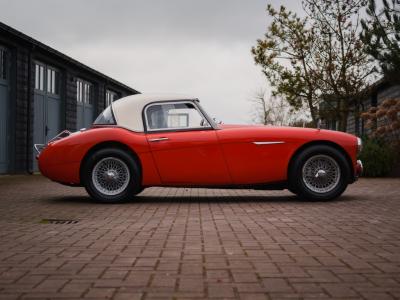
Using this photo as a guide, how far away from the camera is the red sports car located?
827cm

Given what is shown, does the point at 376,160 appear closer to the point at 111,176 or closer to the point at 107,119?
the point at 107,119

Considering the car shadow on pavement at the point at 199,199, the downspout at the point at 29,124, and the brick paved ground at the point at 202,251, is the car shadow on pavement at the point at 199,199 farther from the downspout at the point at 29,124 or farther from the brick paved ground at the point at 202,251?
the downspout at the point at 29,124

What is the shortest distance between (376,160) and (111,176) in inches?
394

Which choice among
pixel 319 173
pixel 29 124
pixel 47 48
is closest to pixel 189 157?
pixel 319 173

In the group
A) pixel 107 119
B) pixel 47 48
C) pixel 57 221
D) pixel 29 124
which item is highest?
pixel 47 48

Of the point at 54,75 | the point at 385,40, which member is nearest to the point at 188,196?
the point at 385,40

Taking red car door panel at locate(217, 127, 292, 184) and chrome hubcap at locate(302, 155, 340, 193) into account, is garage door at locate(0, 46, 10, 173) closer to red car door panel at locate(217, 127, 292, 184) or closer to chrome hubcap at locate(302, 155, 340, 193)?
red car door panel at locate(217, 127, 292, 184)

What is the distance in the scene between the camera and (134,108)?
28.1 ft

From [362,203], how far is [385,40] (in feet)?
31.1

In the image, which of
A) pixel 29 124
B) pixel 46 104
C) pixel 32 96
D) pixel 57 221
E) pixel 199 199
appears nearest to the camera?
pixel 57 221

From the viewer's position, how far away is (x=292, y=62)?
958 inches

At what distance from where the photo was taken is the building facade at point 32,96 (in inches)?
639

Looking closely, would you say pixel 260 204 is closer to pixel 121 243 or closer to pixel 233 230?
pixel 233 230

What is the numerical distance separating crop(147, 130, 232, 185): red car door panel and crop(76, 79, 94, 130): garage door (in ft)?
48.9
